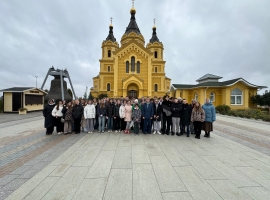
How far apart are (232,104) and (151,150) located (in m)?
21.3

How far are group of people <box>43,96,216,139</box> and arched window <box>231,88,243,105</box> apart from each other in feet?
59.5

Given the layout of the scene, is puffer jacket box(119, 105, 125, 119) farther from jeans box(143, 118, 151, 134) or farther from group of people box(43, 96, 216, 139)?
jeans box(143, 118, 151, 134)

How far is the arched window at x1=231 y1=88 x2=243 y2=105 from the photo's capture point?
2105 centimetres

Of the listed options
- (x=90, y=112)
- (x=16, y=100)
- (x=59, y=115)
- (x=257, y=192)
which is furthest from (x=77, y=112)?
(x=16, y=100)

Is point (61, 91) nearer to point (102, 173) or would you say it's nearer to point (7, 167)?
point (7, 167)

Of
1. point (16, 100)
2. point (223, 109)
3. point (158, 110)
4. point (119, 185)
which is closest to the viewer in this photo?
point (119, 185)

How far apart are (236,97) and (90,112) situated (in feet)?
72.7

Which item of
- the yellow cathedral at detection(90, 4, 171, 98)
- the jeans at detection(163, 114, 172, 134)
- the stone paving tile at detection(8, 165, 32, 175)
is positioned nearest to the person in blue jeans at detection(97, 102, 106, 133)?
the jeans at detection(163, 114, 172, 134)

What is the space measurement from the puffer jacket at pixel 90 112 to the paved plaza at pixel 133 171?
1.88 metres

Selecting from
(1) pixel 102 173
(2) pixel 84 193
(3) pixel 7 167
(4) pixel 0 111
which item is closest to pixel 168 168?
(1) pixel 102 173

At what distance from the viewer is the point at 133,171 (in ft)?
11.0

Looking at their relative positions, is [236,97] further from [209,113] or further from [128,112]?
[128,112]

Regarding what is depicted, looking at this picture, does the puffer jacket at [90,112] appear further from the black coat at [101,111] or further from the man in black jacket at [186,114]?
the man in black jacket at [186,114]

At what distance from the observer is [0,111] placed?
16891 millimetres
